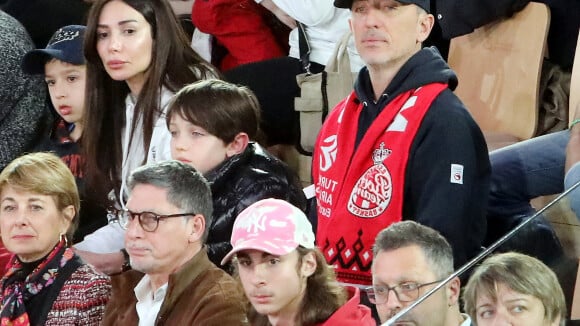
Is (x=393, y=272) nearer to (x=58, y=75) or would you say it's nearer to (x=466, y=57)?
(x=466, y=57)

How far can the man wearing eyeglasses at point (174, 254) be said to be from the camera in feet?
10.5

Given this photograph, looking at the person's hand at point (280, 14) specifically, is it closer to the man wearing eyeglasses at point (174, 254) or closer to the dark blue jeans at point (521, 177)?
the dark blue jeans at point (521, 177)

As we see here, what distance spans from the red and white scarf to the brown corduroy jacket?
0.36 meters

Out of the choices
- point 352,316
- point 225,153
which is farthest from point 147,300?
point 352,316

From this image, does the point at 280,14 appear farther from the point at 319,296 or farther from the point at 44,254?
the point at 319,296

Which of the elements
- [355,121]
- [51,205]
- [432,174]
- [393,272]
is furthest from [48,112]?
[393,272]

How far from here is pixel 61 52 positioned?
477 centimetres

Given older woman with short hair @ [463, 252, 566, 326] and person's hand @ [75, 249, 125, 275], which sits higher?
older woman with short hair @ [463, 252, 566, 326]

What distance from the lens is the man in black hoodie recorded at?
3.30m

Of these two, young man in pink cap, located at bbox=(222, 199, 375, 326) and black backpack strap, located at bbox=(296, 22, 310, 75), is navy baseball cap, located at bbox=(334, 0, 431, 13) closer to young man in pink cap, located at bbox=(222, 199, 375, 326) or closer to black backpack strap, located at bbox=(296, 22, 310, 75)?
young man in pink cap, located at bbox=(222, 199, 375, 326)

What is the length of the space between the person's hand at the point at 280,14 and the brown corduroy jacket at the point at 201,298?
1645 millimetres

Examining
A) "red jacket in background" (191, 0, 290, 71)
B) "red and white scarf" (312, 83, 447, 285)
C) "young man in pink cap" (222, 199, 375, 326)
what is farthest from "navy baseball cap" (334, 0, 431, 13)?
"red jacket in background" (191, 0, 290, 71)

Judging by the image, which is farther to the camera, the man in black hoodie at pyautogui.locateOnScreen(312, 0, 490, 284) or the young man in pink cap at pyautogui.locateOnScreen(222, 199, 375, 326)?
the man in black hoodie at pyautogui.locateOnScreen(312, 0, 490, 284)

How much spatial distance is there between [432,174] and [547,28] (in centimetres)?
101
